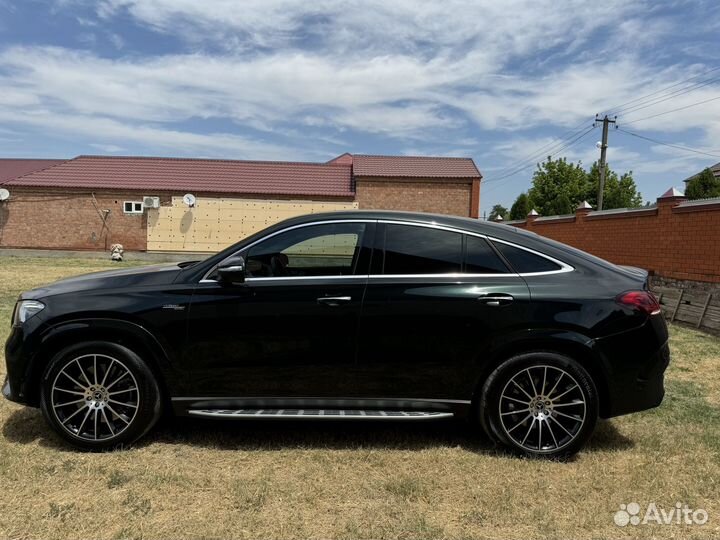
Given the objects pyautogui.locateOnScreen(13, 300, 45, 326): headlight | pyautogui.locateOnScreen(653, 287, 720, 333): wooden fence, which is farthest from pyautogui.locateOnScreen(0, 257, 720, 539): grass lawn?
pyautogui.locateOnScreen(653, 287, 720, 333): wooden fence

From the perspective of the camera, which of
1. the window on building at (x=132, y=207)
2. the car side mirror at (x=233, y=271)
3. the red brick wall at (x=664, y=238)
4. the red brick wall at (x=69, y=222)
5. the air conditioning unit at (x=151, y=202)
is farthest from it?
the window on building at (x=132, y=207)

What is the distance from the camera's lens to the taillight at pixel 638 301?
3.72 metres

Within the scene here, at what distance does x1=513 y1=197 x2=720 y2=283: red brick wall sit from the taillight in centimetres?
802

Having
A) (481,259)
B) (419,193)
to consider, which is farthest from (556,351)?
(419,193)

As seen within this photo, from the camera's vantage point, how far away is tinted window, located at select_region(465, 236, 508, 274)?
12.6 feet

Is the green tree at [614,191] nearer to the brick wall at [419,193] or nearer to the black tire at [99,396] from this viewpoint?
the brick wall at [419,193]

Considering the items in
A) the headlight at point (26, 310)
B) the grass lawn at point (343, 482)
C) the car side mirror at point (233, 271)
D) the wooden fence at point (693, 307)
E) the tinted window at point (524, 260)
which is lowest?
the grass lawn at point (343, 482)

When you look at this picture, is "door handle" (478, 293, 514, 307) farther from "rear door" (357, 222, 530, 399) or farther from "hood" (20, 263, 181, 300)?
"hood" (20, 263, 181, 300)

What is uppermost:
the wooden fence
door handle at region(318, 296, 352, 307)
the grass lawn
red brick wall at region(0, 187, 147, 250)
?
red brick wall at region(0, 187, 147, 250)

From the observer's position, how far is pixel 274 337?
3.74 m

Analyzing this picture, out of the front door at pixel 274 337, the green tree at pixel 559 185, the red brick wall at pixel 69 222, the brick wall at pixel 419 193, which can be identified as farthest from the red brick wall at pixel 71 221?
the green tree at pixel 559 185

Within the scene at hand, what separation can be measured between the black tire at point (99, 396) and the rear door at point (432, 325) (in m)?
1.56

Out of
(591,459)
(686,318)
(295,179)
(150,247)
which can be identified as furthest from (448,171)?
(591,459)

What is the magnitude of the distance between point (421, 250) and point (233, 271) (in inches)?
53.2
